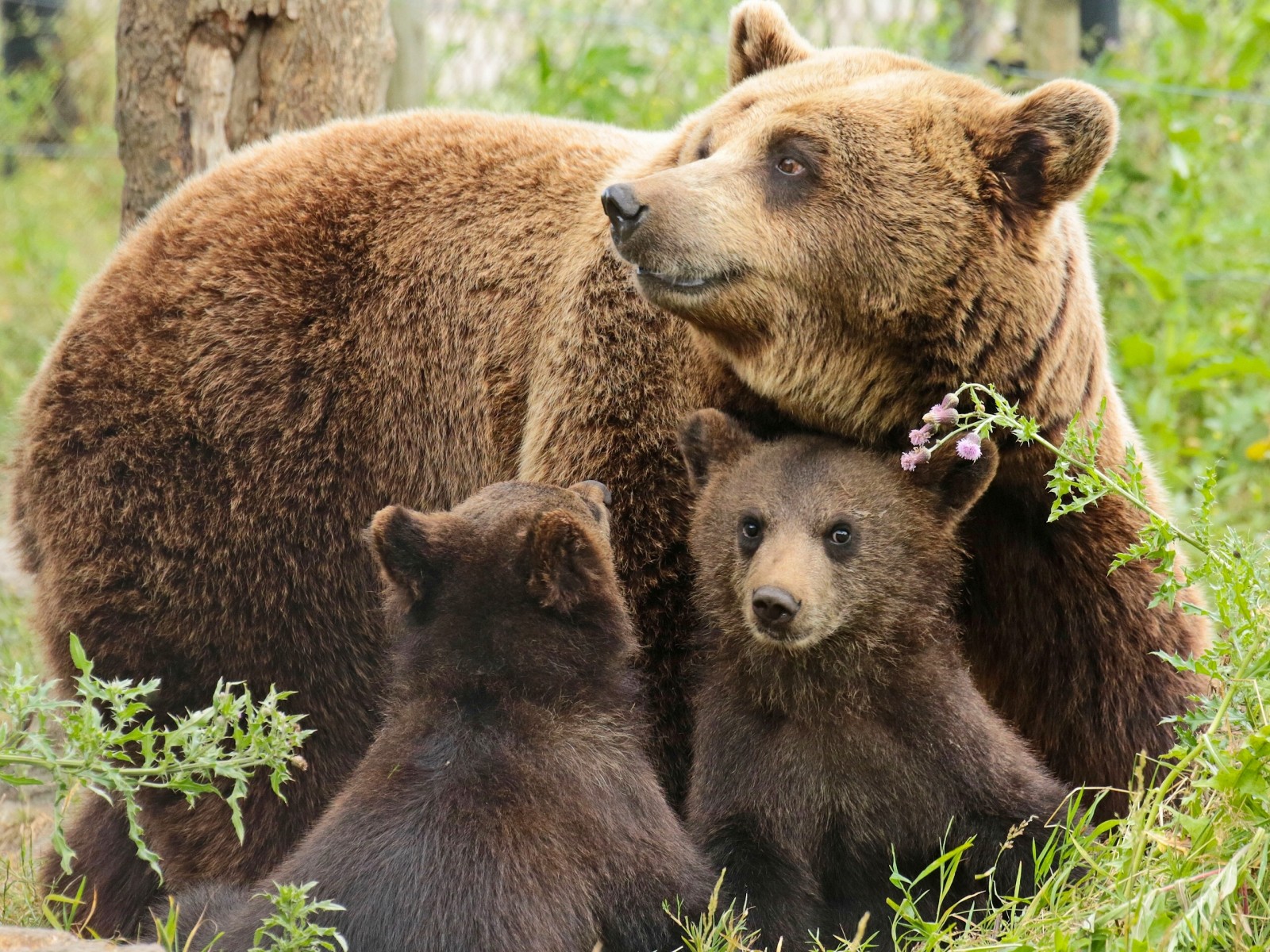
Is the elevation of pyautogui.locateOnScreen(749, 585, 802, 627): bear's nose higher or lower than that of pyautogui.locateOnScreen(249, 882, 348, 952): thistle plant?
higher

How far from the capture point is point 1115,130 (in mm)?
4355

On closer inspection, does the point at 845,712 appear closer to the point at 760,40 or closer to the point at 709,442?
the point at 709,442

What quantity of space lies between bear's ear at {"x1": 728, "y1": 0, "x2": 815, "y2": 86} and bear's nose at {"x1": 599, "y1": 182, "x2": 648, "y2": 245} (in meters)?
1.23

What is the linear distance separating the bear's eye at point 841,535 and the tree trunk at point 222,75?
11.7 ft

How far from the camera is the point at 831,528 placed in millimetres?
4418

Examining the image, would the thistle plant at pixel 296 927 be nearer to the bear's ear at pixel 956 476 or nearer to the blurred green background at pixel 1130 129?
the bear's ear at pixel 956 476

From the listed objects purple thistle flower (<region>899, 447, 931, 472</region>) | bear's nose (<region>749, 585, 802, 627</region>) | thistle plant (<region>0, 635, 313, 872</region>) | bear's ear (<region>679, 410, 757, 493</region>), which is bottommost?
thistle plant (<region>0, 635, 313, 872</region>)

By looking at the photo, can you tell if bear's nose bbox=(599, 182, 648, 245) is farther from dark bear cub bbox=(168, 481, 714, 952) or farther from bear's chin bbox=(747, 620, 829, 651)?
bear's chin bbox=(747, 620, 829, 651)

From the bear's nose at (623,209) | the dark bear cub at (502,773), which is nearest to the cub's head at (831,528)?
the dark bear cub at (502,773)

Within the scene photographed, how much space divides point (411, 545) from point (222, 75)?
→ 332 centimetres

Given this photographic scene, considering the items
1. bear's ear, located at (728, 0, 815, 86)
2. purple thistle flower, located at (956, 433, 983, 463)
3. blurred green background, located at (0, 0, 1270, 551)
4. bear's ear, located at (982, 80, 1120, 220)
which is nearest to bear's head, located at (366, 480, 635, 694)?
purple thistle flower, located at (956, 433, 983, 463)

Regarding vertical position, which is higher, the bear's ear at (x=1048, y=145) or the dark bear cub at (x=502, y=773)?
the bear's ear at (x=1048, y=145)

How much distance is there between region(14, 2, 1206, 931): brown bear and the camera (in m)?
4.49

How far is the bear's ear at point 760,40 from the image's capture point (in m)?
5.20
